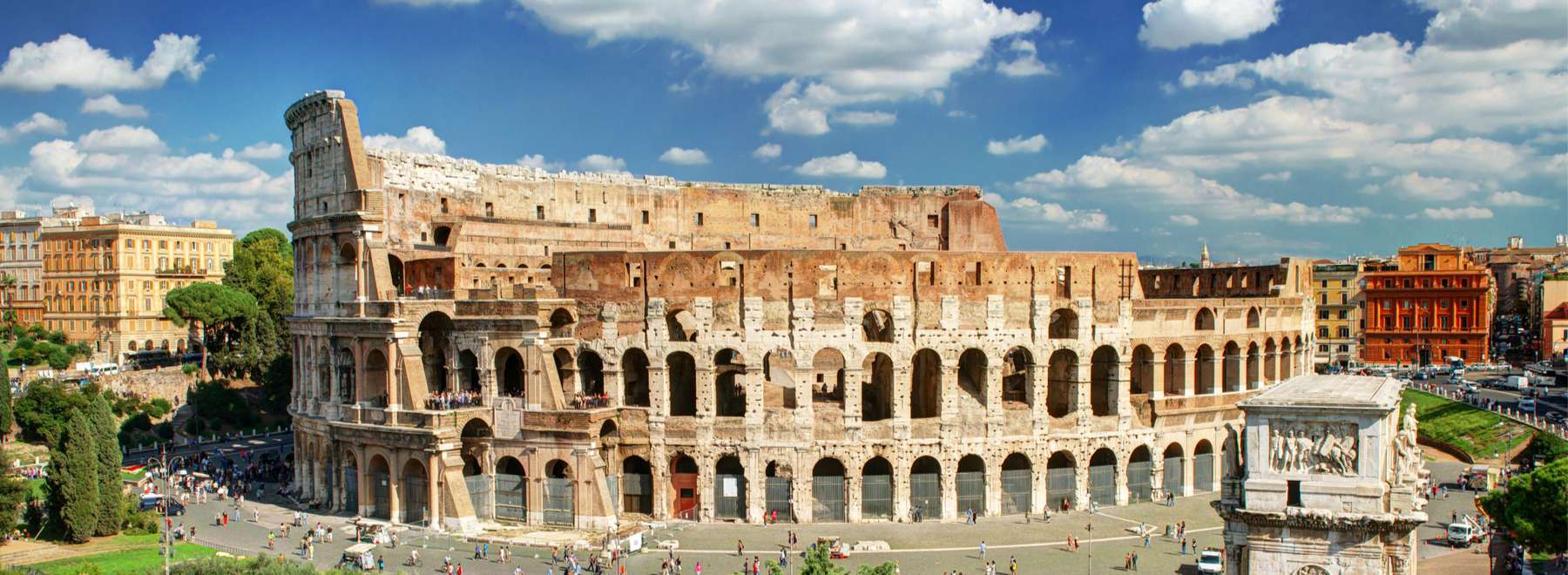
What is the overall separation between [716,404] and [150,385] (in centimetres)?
4616

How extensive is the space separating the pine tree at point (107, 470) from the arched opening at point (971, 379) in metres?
32.1

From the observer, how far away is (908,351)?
151 ft

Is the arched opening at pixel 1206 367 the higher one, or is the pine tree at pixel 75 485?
the arched opening at pixel 1206 367

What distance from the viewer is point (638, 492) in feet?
152

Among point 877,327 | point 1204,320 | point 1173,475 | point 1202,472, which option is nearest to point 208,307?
point 877,327

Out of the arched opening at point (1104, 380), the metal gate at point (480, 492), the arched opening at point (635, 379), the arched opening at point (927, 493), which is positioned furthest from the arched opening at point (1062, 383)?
the metal gate at point (480, 492)

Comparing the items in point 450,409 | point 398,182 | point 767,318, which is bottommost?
point 450,409

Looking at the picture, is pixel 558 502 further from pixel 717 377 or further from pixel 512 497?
pixel 717 377

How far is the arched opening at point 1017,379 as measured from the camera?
47531 millimetres

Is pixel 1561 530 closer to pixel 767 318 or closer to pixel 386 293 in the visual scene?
pixel 767 318

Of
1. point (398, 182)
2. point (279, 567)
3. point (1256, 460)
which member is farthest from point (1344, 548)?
point (398, 182)

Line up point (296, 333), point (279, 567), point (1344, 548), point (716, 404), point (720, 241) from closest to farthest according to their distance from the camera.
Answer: point (1344, 548) → point (279, 567) → point (716, 404) → point (296, 333) → point (720, 241)

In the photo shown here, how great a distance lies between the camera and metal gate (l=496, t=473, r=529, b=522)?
4528cm

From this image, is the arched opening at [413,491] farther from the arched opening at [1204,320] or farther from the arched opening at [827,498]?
the arched opening at [1204,320]
